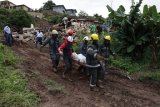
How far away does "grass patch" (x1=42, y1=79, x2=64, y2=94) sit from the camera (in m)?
9.67

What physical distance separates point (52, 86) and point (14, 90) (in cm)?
139

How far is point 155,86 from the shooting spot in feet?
39.4

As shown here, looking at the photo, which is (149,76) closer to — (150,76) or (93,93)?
(150,76)

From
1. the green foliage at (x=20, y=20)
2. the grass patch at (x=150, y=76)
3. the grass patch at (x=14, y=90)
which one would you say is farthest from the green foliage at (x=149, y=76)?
the green foliage at (x=20, y=20)

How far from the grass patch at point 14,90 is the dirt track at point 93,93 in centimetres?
28

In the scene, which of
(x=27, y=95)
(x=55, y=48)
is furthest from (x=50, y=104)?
(x=55, y=48)

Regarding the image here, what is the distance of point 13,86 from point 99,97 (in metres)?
2.55

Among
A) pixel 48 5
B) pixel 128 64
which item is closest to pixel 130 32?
→ pixel 128 64

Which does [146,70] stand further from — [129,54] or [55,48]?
[55,48]

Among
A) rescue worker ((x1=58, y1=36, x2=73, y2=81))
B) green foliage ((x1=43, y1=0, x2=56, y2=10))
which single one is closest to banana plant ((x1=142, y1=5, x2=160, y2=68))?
rescue worker ((x1=58, y1=36, x2=73, y2=81))

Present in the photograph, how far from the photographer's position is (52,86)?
1012 centimetres

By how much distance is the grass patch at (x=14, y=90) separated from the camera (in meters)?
8.26

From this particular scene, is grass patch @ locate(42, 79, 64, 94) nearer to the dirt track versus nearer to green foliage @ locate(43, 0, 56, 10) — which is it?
the dirt track

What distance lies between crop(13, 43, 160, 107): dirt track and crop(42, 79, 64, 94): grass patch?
0.13 m
